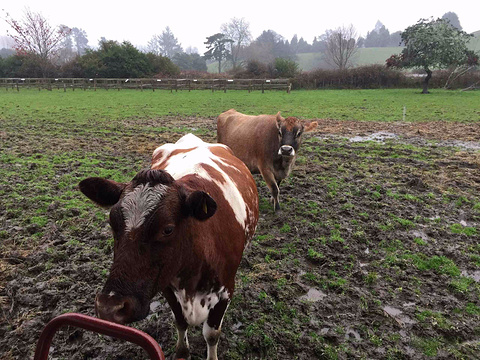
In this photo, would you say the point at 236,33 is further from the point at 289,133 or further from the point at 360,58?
the point at 289,133

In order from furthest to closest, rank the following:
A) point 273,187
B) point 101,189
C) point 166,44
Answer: point 166,44
point 273,187
point 101,189

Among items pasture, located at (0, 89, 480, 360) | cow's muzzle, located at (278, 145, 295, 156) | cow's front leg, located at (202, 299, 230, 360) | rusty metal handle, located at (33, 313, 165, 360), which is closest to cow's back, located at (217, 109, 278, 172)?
cow's muzzle, located at (278, 145, 295, 156)

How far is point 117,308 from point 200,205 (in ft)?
2.23

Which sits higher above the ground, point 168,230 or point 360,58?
point 360,58

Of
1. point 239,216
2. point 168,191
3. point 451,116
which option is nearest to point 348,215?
point 239,216

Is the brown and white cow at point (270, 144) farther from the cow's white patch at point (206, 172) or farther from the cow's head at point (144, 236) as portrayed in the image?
the cow's head at point (144, 236)

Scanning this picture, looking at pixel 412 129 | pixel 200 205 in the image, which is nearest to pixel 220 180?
pixel 200 205

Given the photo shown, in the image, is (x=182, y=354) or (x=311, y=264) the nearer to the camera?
(x=182, y=354)

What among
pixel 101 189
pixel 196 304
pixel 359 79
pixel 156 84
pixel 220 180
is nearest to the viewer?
pixel 101 189

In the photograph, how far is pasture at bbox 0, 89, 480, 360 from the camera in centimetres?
284

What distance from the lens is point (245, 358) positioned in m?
2.69

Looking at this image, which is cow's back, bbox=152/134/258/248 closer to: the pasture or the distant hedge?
the pasture

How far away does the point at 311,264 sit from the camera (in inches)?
159

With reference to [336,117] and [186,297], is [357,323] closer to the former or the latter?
[186,297]
